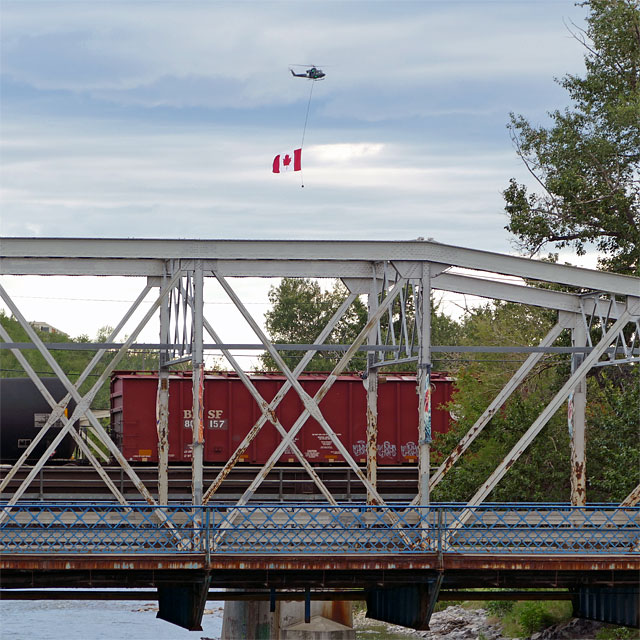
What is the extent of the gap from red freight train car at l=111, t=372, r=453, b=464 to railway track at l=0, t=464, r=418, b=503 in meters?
0.60

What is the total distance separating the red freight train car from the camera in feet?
102

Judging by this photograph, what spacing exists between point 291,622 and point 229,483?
538cm

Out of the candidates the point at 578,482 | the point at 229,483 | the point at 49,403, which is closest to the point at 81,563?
the point at 49,403

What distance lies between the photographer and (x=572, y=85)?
119ft

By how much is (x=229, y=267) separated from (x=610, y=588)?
31.4 feet

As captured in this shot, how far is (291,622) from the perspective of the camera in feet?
105

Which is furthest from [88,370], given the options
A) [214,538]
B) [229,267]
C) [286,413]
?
[286,413]

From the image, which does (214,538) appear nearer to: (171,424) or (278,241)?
(278,241)

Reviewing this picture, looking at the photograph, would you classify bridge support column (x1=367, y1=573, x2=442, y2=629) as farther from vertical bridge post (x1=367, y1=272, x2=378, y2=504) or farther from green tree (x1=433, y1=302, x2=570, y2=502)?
green tree (x1=433, y1=302, x2=570, y2=502)

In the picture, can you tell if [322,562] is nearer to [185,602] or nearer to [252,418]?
[185,602]

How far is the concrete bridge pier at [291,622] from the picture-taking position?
3131 centimetres

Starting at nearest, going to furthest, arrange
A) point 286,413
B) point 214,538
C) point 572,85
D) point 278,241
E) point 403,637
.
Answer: point 214,538 → point 278,241 → point 286,413 → point 572,85 → point 403,637

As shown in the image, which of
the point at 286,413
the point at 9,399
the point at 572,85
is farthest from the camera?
the point at 572,85

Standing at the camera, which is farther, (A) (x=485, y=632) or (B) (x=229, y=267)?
(A) (x=485, y=632)
